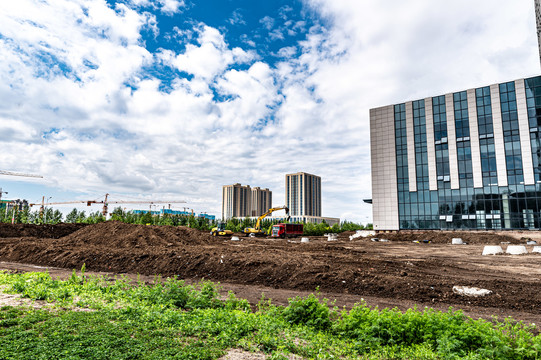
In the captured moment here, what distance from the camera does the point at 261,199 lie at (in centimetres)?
16412

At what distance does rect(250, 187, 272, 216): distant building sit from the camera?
162 metres

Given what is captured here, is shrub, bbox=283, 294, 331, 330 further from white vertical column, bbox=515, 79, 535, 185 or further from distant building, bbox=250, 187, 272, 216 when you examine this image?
distant building, bbox=250, 187, 272, 216

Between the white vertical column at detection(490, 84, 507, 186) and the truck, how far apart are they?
30.1m

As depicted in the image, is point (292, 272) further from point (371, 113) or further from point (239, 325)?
point (371, 113)

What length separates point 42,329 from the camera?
5090 mm

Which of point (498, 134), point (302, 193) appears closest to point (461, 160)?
point (498, 134)

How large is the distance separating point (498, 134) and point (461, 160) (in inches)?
231

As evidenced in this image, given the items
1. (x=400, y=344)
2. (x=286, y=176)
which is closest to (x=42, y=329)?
(x=400, y=344)

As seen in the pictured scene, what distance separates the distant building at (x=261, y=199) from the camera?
532ft

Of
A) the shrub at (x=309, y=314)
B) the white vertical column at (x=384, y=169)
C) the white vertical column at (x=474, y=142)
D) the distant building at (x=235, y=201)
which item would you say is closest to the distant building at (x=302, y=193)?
the distant building at (x=235, y=201)

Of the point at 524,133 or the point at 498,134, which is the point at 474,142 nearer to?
the point at 498,134

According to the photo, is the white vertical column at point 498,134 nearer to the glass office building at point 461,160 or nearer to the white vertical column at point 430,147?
the glass office building at point 461,160

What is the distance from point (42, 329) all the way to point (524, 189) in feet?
179

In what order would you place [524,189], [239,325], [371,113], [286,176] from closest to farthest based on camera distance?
[239,325] → [524,189] → [371,113] → [286,176]
